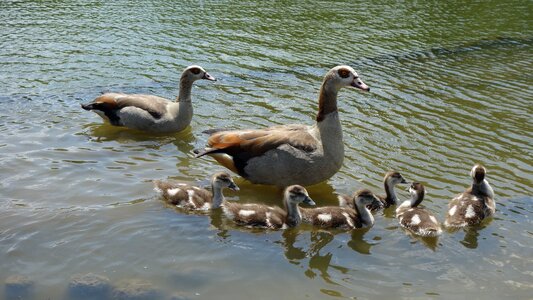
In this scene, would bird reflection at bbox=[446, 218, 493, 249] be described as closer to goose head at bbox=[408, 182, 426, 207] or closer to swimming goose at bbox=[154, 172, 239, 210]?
goose head at bbox=[408, 182, 426, 207]

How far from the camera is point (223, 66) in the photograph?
54.9 feet

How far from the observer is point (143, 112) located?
488 inches

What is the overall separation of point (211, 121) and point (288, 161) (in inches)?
153

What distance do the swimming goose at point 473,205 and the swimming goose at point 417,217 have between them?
298mm

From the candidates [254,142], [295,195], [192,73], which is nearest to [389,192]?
[295,195]

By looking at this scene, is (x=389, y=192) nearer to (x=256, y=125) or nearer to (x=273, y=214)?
(x=273, y=214)

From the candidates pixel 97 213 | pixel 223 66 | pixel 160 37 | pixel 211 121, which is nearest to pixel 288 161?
pixel 97 213

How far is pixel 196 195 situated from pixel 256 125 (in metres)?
3.83

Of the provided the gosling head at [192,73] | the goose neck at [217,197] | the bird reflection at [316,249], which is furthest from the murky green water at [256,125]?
the gosling head at [192,73]

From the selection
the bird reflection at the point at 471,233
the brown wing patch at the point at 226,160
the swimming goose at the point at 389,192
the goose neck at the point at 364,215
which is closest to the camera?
the bird reflection at the point at 471,233

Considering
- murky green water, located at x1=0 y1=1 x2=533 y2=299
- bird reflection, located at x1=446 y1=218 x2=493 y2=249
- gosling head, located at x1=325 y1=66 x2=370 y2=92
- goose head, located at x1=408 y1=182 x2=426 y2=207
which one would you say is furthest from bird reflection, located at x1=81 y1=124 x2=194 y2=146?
bird reflection, located at x1=446 y1=218 x2=493 y2=249

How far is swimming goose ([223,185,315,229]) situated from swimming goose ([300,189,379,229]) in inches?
7.7

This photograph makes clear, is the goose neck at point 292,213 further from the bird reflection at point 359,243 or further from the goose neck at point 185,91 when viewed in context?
the goose neck at point 185,91

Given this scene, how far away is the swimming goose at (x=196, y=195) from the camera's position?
8.92 m
